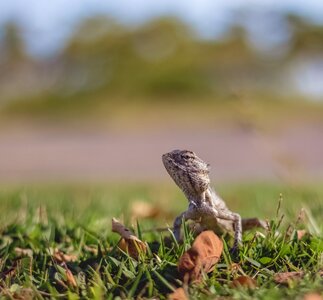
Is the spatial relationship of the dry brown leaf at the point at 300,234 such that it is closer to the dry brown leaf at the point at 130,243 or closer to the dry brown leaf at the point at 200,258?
the dry brown leaf at the point at 200,258

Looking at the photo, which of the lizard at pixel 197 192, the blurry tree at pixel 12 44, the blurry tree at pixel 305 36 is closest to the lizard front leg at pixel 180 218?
the lizard at pixel 197 192

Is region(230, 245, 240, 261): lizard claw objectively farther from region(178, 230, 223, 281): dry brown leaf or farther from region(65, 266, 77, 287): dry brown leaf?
region(65, 266, 77, 287): dry brown leaf

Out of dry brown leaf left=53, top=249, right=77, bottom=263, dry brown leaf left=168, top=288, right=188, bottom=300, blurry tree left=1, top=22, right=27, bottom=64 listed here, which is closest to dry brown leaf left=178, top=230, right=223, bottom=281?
dry brown leaf left=168, top=288, right=188, bottom=300

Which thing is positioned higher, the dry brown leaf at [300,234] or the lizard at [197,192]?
the lizard at [197,192]

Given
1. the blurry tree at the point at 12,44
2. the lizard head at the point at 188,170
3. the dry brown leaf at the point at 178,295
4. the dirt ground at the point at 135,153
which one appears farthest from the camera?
the blurry tree at the point at 12,44

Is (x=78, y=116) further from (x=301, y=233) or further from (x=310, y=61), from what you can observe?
(x=301, y=233)
